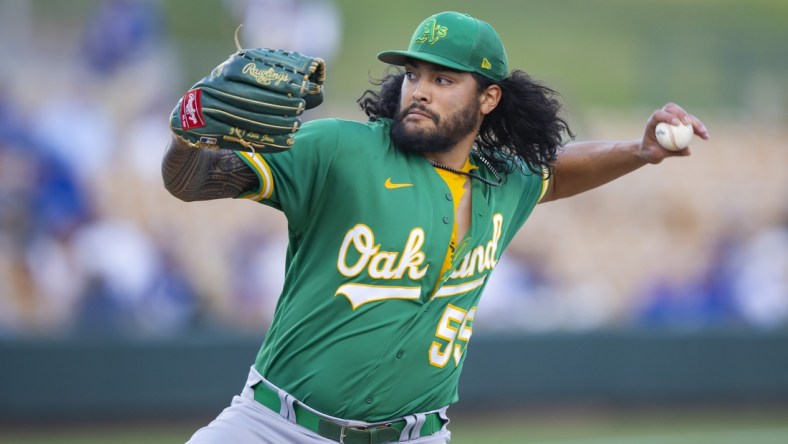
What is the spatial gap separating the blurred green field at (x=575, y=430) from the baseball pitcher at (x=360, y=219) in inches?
200

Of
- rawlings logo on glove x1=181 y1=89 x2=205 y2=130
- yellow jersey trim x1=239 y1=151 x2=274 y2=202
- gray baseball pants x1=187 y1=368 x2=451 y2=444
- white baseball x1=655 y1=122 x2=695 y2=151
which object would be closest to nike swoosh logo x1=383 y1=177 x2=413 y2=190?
yellow jersey trim x1=239 y1=151 x2=274 y2=202

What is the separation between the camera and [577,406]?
35.5 ft

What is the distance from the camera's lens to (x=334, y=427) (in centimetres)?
361

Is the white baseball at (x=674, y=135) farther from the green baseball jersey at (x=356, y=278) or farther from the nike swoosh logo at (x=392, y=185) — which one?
the nike swoosh logo at (x=392, y=185)

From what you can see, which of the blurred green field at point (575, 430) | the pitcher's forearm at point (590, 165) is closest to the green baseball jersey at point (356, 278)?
the pitcher's forearm at point (590, 165)

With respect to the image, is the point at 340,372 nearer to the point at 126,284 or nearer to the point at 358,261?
the point at 358,261

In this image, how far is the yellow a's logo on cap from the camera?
388cm

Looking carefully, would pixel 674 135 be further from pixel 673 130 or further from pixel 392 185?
pixel 392 185

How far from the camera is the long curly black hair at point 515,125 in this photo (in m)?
4.27

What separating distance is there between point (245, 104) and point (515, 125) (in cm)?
147

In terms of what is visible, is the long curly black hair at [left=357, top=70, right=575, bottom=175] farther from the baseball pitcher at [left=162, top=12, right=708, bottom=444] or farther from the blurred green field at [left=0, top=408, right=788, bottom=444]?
the blurred green field at [left=0, top=408, right=788, bottom=444]

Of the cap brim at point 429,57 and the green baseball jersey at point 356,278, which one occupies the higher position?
the cap brim at point 429,57

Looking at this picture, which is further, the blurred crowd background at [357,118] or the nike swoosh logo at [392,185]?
the blurred crowd background at [357,118]

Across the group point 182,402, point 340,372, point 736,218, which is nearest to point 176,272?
point 182,402
